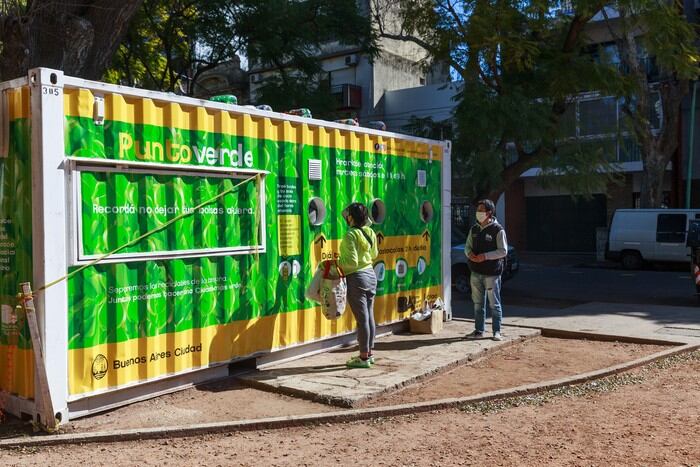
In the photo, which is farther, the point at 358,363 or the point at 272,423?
the point at 358,363

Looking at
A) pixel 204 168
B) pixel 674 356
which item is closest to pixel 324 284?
pixel 204 168

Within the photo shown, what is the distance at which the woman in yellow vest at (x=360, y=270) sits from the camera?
7.37 meters

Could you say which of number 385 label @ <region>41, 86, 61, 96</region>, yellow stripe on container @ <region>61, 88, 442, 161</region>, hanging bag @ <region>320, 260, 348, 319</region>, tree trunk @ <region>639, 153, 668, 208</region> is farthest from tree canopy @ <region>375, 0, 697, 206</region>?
number 385 label @ <region>41, 86, 61, 96</region>

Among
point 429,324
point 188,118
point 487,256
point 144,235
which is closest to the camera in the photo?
point 144,235

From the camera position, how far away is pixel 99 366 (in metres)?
5.86

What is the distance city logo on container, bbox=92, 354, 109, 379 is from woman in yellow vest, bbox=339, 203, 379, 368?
2639 mm

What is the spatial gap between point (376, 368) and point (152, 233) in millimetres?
2856

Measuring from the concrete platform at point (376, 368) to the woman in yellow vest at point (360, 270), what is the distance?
317 mm

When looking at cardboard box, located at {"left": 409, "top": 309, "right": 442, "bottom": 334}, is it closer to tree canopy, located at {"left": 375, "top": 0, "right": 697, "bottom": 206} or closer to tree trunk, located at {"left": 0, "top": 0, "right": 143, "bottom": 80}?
tree canopy, located at {"left": 375, "top": 0, "right": 697, "bottom": 206}

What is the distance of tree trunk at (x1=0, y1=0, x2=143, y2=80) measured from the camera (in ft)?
30.7

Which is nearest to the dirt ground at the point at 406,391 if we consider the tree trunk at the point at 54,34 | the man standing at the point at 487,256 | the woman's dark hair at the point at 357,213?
the man standing at the point at 487,256

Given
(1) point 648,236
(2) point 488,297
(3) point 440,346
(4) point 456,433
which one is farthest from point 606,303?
(4) point 456,433

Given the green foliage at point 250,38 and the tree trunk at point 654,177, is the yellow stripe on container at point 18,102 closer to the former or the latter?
the green foliage at point 250,38

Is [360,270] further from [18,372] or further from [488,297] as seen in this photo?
[18,372]
